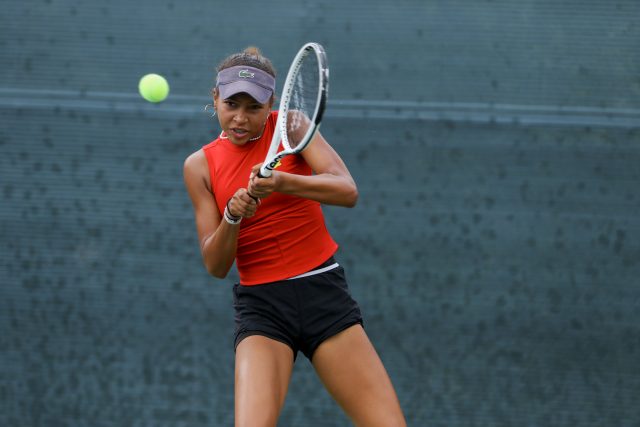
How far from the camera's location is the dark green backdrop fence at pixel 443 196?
4.25m

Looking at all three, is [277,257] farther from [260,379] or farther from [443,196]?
[443,196]

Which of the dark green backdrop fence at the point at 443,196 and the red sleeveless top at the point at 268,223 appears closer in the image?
the red sleeveless top at the point at 268,223

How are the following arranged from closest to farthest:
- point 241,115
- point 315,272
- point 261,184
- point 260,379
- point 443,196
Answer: point 261,184 → point 260,379 → point 241,115 → point 315,272 → point 443,196

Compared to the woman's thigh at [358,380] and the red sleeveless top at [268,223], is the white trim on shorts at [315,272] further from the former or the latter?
the woman's thigh at [358,380]

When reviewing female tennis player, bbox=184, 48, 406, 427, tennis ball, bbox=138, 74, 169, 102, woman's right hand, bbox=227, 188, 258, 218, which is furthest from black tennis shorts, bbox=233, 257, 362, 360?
tennis ball, bbox=138, 74, 169, 102

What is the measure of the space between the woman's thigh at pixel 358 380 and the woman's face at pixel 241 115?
645 millimetres

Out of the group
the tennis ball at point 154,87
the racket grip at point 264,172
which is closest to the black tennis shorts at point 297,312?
the racket grip at point 264,172

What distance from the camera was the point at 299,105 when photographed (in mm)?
2898

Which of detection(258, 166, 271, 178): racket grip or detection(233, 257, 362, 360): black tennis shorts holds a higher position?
detection(258, 166, 271, 178): racket grip

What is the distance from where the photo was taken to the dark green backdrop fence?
4.25 meters

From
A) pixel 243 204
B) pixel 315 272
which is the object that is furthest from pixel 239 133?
pixel 315 272

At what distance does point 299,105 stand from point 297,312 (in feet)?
1.96

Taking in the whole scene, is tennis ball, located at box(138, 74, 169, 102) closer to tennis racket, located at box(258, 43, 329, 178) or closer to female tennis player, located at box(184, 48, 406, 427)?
female tennis player, located at box(184, 48, 406, 427)

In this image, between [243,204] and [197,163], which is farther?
[197,163]
